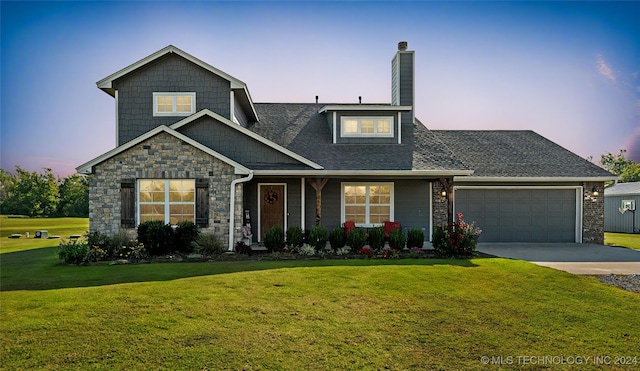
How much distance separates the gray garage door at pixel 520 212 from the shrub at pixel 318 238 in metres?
6.40

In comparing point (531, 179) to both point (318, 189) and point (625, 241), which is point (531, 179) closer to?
point (625, 241)

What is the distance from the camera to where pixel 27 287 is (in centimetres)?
688

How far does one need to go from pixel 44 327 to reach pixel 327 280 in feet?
15.2

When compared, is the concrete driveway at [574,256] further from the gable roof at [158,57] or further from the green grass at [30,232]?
the green grass at [30,232]

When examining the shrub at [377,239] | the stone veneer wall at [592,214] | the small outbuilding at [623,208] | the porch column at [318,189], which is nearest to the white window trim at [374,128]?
the porch column at [318,189]

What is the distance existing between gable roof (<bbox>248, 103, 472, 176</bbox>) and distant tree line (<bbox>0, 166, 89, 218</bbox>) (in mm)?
27279

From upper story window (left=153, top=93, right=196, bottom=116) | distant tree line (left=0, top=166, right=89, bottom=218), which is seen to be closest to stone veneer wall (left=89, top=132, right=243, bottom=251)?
upper story window (left=153, top=93, right=196, bottom=116)

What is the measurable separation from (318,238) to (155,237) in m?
4.66

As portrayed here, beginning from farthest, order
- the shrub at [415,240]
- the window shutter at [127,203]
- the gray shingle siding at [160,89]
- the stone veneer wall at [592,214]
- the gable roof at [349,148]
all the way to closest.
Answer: the stone veneer wall at [592,214]
the gray shingle siding at [160,89]
the gable roof at [349,148]
the shrub at [415,240]
the window shutter at [127,203]

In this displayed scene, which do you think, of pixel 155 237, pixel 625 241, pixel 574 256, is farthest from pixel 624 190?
pixel 155 237

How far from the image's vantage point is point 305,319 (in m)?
5.15

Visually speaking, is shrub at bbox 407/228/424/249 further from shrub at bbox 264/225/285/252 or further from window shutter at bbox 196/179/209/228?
window shutter at bbox 196/179/209/228

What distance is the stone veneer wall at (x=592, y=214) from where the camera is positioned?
14.2m

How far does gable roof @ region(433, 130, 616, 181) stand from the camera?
1403cm
